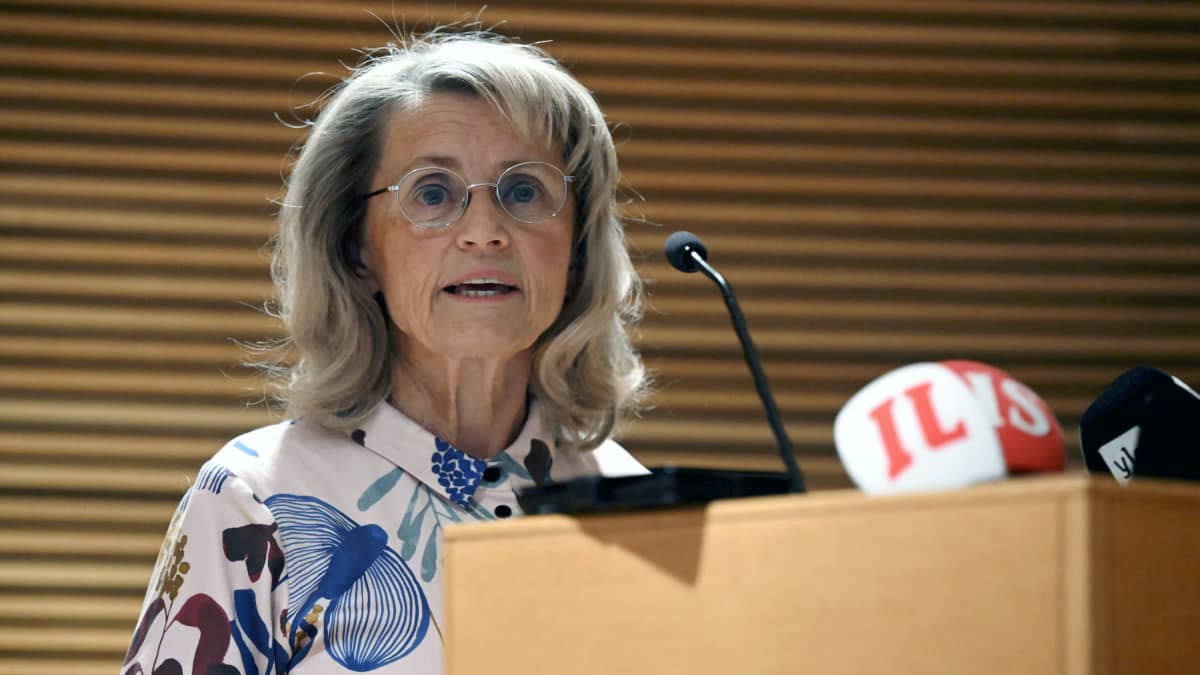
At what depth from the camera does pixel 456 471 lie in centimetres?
205

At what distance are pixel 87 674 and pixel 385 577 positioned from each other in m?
2.21

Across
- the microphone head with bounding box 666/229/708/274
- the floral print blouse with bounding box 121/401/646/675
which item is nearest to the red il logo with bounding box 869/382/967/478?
the microphone head with bounding box 666/229/708/274

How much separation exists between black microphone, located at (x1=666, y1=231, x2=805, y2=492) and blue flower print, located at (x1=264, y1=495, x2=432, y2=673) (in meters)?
0.60

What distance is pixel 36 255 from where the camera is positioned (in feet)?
12.5

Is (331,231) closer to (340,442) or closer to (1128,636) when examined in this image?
(340,442)

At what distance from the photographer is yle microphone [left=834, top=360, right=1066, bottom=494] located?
109cm

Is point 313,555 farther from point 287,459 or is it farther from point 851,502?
point 851,502

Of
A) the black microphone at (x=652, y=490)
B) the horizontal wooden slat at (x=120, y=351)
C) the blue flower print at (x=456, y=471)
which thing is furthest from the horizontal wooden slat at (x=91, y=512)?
the black microphone at (x=652, y=490)

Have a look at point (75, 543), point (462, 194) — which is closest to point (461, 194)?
point (462, 194)

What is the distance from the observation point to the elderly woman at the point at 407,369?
1.83 metres

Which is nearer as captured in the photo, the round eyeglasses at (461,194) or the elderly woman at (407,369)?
the elderly woman at (407,369)

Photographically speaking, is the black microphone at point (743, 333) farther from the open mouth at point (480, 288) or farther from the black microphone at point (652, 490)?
the open mouth at point (480, 288)

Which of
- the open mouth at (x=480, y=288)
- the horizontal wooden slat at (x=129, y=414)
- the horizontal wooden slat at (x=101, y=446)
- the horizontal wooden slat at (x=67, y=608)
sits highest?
the open mouth at (x=480, y=288)

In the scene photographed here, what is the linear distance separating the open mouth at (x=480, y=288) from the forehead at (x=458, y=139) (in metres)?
0.16
